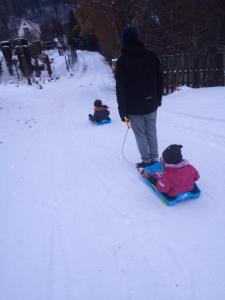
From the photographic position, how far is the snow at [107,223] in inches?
109

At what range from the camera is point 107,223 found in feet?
11.9

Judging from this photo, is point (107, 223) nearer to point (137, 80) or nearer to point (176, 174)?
point (176, 174)

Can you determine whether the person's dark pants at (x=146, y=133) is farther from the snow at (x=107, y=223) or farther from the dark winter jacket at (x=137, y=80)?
the snow at (x=107, y=223)

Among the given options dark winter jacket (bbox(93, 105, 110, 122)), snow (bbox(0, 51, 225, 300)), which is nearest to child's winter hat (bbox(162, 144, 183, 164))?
snow (bbox(0, 51, 225, 300))

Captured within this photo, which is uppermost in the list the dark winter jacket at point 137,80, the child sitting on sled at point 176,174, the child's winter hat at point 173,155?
the dark winter jacket at point 137,80

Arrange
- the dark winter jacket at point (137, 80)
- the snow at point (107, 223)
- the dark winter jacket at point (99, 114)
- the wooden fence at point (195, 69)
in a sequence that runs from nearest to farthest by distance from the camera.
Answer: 1. the snow at point (107, 223)
2. the dark winter jacket at point (137, 80)
3. the dark winter jacket at point (99, 114)
4. the wooden fence at point (195, 69)

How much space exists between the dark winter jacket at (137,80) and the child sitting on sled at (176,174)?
3.00 ft

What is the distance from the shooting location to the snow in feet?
9.07

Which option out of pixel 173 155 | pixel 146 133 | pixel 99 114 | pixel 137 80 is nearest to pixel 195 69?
pixel 99 114

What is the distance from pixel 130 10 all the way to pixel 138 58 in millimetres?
10275

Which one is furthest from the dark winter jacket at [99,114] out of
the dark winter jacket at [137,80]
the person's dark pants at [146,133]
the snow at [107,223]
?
the dark winter jacket at [137,80]

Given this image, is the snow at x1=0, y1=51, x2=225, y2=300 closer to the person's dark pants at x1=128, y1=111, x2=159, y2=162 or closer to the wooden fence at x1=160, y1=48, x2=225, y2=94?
the person's dark pants at x1=128, y1=111, x2=159, y2=162

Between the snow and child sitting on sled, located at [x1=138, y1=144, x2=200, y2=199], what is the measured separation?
22 cm

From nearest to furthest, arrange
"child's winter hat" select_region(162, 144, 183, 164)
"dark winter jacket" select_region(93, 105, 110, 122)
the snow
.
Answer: the snow < "child's winter hat" select_region(162, 144, 183, 164) < "dark winter jacket" select_region(93, 105, 110, 122)
